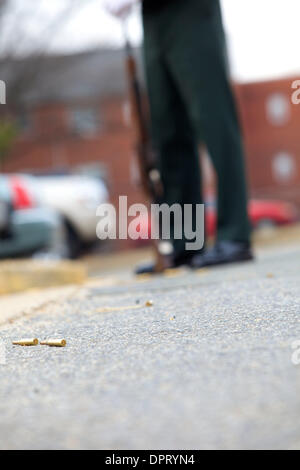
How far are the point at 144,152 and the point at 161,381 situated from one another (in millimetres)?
2797

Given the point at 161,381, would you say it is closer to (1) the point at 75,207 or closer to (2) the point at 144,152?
(2) the point at 144,152

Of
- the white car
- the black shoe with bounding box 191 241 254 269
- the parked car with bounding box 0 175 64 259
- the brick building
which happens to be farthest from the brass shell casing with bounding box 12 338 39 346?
the brick building

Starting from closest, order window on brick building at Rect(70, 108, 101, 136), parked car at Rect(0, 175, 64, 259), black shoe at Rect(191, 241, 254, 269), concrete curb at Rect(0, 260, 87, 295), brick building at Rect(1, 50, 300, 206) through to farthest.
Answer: black shoe at Rect(191, 241, 254, 269)
concrete curb at Rect(0, 260, 87, 295)
parked car at Rect(0, 175, 64, 259)
brick building at Rect(1, 50, 300, 206)
window on brick building at Rect(70, 108, 101, 136)

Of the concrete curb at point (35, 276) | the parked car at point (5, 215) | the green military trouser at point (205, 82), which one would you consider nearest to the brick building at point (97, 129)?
the parked car at point (5, 215)

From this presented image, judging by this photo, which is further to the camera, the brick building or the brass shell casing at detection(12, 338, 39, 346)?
the brick building

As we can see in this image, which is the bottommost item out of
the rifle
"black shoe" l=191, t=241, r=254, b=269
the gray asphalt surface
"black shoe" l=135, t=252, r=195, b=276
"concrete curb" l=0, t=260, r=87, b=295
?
"concrete curb" l=0, t=260, r=87, b=295

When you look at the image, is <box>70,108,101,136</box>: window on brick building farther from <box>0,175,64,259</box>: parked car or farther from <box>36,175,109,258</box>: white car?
<box>0,175,64,259</box>: parked car

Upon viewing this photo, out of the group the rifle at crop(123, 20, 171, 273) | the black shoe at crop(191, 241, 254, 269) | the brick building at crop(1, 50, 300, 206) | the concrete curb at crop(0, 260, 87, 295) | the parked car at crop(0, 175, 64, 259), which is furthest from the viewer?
the brick building at crop(1, 50, 300, 206)

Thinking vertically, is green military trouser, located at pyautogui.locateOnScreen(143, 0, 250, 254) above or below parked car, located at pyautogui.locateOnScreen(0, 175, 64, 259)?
above

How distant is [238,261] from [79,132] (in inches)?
1210

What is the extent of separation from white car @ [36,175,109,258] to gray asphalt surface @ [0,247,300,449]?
7.56 metres

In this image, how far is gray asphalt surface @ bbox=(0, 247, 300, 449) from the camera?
2.69ft

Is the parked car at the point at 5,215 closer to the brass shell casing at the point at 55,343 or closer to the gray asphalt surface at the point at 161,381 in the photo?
the gray asphalt surface at the point at 161,381

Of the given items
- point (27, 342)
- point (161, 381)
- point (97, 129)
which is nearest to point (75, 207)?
point (27, 342)
